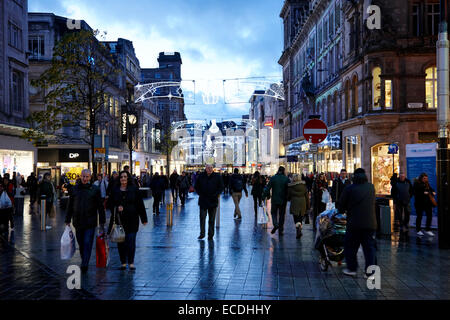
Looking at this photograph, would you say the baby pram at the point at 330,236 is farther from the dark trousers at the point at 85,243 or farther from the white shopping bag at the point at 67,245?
the white shopping bag at the point at 67,245

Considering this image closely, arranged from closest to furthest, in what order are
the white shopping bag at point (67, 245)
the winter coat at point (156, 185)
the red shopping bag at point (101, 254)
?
1. the white shopping bag at point (67, 245)
2. the red shopping bag at point (101, 254)
3. the winter coat at point (156, 185)

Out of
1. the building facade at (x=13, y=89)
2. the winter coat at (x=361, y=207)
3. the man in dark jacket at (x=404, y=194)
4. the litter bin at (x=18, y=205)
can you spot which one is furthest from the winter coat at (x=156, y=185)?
the building facade at (x=13, y=89)

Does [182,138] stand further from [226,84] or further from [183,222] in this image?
[183,222]

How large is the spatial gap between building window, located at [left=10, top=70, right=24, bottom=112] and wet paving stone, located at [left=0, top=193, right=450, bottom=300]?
22.6 metres

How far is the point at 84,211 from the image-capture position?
8.49 m

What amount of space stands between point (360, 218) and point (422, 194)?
21.0 ft

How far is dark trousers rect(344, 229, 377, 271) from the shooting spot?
7.90 metres

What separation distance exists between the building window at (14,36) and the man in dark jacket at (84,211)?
27.5m

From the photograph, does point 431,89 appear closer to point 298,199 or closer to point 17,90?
point 298,199

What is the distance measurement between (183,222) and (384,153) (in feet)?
61.2

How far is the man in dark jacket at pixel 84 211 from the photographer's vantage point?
849 cm

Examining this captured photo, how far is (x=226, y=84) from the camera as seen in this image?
27516mm

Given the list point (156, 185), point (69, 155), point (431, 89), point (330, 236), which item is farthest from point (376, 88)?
point (69, 155)
